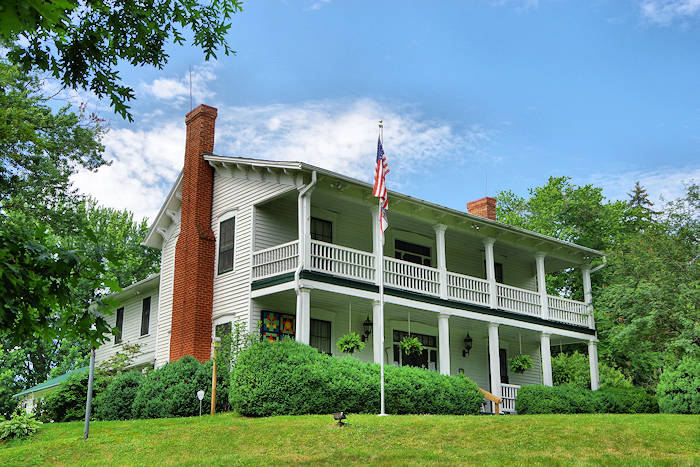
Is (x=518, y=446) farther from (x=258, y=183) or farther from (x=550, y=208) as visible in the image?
(x=550, y=208)

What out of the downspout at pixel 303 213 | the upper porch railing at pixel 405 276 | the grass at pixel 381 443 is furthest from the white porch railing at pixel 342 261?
the grass at pixel 381 443

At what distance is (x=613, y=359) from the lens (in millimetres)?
34562

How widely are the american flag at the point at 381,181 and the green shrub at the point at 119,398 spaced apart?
8658 mm

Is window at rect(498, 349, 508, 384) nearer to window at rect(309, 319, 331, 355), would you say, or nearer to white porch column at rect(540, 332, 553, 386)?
white porch column at rect(540, 332, 553, 386)

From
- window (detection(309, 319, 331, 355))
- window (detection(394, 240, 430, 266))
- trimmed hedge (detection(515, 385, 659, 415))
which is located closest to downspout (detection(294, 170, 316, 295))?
window (detection(309, 319, 331, 355))

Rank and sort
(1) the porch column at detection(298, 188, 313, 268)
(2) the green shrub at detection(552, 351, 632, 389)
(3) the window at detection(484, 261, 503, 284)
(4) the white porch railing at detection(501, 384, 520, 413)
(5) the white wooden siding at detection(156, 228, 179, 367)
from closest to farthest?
1. (1) the porch column at detection(298, 188, 313, 268)
2. (4) the white porch railing at detection(501, 384, 520, 413)
3. (5) the white wooden siding at detection(156, 228, 179, 367)
4. (2) the green shrub at detection(552, 351, 632, 389)
5. (3) the window at detection(484, 261, 503, 284)

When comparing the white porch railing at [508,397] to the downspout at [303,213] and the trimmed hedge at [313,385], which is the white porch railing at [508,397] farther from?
the downspout at [303,213]

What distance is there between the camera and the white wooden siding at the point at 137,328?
2725 cm

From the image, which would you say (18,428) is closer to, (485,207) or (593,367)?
(485,207)

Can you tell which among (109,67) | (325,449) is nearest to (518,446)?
(325,449)

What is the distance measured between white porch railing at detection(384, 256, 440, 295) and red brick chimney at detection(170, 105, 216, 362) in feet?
18.5

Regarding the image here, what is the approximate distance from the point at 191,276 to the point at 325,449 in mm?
11446

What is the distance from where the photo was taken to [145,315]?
2844cm

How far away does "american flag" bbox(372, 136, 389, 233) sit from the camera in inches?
700
